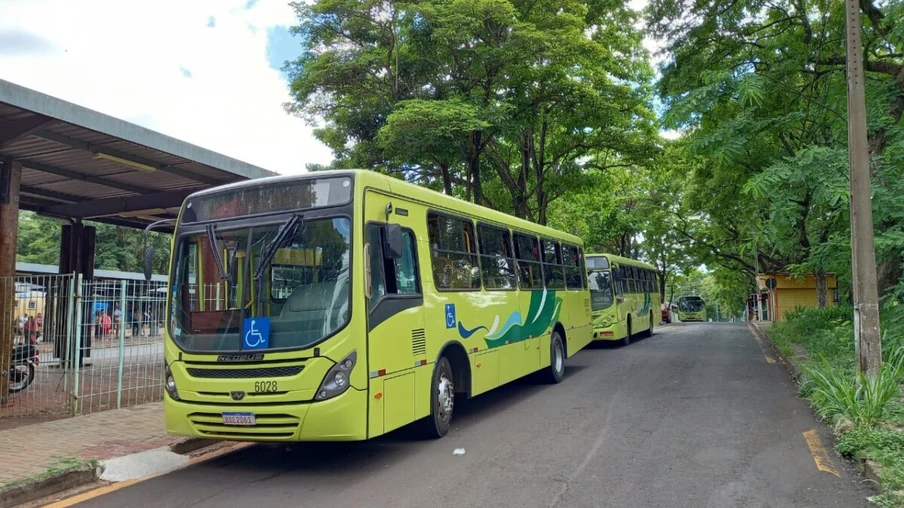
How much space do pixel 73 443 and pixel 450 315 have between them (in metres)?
4.59

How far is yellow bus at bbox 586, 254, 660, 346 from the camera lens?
18609mm

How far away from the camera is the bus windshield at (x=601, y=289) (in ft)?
60.8

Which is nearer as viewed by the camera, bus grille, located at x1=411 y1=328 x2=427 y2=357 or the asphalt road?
the asphalt road

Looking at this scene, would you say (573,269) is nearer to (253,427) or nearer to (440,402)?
(440,402)

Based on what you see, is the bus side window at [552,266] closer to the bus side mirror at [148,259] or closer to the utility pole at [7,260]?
the bus side mirror at [148,259]

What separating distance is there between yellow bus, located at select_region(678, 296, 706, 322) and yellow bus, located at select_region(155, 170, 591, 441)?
173 feet

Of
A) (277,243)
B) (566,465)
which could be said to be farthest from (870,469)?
(277,243)

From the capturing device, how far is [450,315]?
26.6ft

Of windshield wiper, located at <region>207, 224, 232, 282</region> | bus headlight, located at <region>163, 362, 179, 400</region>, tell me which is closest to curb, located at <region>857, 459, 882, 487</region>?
windshield wiper, located at <region>207, 224, 232, 282</region>

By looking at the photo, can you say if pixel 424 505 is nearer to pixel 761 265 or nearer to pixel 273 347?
pixel 273 347

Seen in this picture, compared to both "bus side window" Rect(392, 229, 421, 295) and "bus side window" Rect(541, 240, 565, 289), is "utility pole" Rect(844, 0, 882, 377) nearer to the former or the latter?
"bus side window" Rect(541, 240, 565, 289)

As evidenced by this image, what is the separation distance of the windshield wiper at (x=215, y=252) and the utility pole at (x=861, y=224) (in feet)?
24.4

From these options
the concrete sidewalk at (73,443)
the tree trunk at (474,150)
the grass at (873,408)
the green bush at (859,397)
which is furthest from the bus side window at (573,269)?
the concrete sidewalk at (73,443)

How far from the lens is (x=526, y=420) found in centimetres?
872
